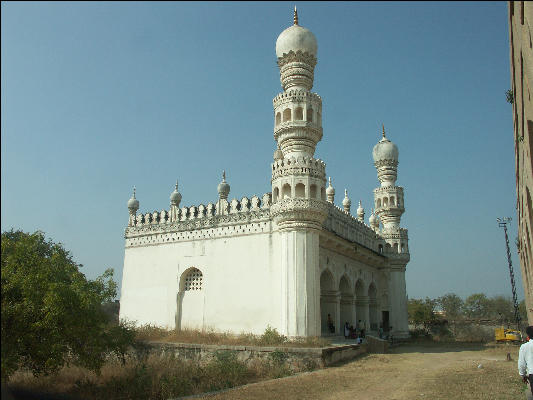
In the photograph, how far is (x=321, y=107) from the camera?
21594 millimetres

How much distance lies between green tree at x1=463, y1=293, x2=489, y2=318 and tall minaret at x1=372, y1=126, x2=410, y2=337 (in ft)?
117

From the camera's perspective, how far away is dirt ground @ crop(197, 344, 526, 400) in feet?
34.8

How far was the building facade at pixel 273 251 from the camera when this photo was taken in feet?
61.9

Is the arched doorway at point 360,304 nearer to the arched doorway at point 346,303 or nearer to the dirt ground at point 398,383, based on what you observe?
the arched doorway at point 346,303

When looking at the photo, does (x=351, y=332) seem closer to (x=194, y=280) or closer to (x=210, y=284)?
(x=210, y=284)

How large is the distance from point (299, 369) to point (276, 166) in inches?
335

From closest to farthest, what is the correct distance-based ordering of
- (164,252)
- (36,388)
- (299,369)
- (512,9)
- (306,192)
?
(512,9)
(36,388)
(299,369)
(306,192)
(164,252)

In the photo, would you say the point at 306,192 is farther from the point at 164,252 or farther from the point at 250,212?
the point at 164,252

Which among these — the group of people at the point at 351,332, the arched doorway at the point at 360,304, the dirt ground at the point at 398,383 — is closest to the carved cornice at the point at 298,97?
the dirt ground at the point at 398,383

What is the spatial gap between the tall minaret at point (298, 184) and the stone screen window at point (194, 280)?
209 inches

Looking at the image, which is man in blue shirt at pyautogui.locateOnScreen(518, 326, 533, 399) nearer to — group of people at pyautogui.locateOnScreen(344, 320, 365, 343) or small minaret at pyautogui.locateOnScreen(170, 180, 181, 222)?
group of people at pyautogui.locateOnScreen(344, 320, 365, 343)

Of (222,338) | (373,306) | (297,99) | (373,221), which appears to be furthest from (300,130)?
(373,221)

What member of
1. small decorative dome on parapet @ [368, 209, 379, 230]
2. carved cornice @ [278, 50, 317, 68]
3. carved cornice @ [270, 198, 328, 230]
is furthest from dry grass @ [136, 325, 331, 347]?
small decorative dome on parapet @ [368, 209, 379, 230]

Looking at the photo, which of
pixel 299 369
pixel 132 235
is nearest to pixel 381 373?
pixel 299 369
